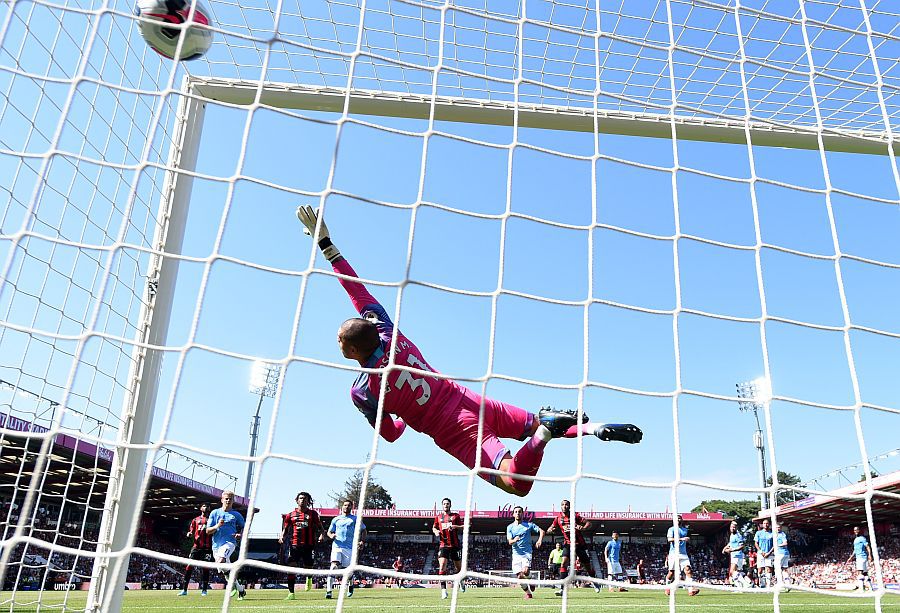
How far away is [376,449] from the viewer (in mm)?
2467

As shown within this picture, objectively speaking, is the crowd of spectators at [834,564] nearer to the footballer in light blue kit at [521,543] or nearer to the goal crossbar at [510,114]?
the footballer in light blue kit at [521,543]

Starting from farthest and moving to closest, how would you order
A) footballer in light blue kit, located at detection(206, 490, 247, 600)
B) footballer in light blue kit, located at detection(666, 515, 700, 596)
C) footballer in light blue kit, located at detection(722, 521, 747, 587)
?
footballer in light blue kit, located at detection(722, 521, 747, 587)
footballer in light blue kit, located at detection(206, 490, 247, 600)
footballer in light blue kit, located at detection(666, 515, 700, 596)

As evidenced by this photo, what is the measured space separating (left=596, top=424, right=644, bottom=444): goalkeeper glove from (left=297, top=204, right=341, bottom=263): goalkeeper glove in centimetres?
162

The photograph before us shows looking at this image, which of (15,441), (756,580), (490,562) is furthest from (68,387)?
(490,562)

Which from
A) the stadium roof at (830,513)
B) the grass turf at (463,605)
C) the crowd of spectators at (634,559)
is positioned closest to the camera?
the grass turf at (463,605)

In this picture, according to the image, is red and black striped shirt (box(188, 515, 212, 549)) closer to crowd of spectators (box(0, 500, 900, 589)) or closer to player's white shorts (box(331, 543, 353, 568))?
player's white shorts (box(331, 543, 353, 568))

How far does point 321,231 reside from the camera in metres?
3.49

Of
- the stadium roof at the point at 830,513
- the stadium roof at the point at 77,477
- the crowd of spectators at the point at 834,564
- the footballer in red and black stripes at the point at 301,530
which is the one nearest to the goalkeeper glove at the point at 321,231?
the stadium roof at the point at 77,477

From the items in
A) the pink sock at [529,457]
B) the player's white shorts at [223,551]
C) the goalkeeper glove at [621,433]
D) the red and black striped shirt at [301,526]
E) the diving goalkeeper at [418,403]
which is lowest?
the player's white shorts at [223,551]

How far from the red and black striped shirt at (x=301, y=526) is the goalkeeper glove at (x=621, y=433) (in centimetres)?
561

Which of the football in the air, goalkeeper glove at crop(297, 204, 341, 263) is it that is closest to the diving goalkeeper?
goalkeeper glove at crop(297, 204, 341, 263)

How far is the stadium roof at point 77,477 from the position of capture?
3.67m

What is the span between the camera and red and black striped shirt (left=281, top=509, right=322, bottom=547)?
7863mm

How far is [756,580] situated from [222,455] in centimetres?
1795
